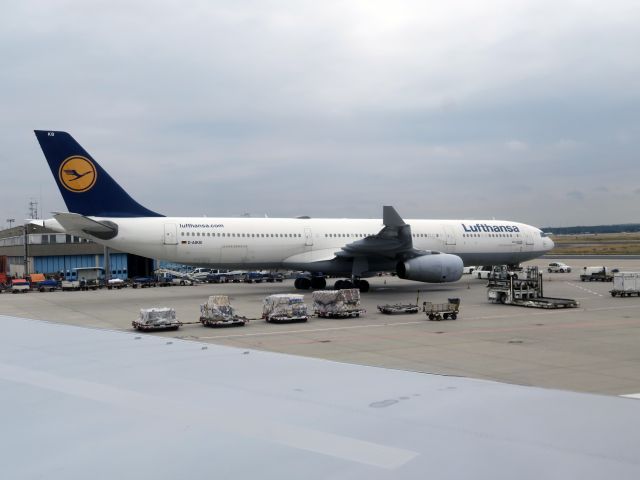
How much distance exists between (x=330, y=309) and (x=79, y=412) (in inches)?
643

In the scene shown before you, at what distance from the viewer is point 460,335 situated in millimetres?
15031

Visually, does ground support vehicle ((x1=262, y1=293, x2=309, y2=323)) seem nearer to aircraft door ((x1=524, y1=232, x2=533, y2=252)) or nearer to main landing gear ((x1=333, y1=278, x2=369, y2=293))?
main landing gear ((x1=333, y1=278, x2=369, y2=293))

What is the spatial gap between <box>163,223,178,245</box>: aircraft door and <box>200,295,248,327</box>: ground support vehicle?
755 cm

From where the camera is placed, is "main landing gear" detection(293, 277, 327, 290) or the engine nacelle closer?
the engine nacelle

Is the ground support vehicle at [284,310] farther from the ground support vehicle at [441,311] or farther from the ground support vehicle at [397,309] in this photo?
the ground support vehicle at [441,311]

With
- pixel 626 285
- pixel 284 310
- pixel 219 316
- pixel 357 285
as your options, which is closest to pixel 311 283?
pixel 357 285

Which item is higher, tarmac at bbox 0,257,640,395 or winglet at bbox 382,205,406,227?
winglet at bbox 382,205,406,227

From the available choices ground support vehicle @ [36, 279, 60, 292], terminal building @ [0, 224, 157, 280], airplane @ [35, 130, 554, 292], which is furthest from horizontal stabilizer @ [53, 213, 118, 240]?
terminal building @ [0, 224, 157, 280]

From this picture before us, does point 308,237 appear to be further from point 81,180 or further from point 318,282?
point 81,180

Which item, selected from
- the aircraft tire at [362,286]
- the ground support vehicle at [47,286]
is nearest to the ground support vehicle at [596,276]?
the aircraft tire at [362,286]

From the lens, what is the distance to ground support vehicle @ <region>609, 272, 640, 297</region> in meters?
24.4

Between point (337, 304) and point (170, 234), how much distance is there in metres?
8.96

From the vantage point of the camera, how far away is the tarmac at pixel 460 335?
1062cm

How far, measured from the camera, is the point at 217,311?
17312 millimetres
